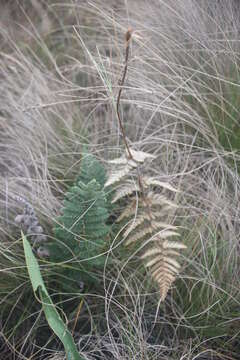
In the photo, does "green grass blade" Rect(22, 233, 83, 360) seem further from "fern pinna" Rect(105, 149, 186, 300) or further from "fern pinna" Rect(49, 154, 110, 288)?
"fern pinna" Rect(105, 149, 186, 300)

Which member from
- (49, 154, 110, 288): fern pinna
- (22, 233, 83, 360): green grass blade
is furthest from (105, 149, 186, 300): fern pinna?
(22, 233, 83, 360): green grass blade

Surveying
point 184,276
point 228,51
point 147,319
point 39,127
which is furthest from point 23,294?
point 228,51

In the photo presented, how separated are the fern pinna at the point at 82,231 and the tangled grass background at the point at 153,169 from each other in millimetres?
65

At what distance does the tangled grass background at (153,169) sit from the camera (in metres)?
1.43

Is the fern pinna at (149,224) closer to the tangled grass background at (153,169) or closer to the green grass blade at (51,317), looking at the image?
the tangled grass background at (153,169)

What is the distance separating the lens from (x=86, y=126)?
1921 millimetres

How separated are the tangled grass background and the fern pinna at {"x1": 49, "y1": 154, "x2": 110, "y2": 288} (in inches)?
2.6

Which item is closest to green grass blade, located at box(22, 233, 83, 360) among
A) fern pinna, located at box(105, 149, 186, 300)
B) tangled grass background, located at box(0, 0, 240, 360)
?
tangled grass background, located at box(0, 0, 240, 360)

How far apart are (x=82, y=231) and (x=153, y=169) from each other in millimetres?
376

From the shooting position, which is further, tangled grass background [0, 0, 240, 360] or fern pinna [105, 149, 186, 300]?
tangled grass background [0, 0, 240, 360]

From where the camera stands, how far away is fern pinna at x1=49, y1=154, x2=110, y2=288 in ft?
4.50

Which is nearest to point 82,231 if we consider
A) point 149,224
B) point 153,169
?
point 149,224

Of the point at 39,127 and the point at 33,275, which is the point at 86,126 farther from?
the point at 33,275

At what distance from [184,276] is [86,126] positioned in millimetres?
776
